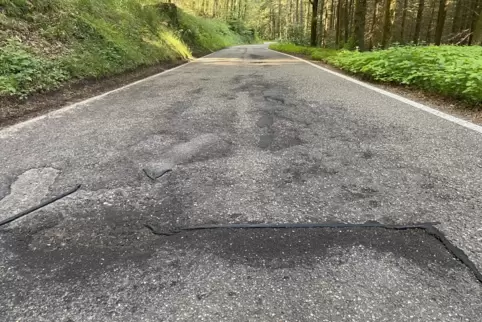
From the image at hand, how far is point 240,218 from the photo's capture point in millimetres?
1903

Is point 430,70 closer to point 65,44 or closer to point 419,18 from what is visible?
point 65,44

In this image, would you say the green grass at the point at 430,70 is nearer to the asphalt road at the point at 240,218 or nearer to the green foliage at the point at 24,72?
the asphalt road at the point at 240,218

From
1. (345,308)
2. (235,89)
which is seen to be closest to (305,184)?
(345,308)

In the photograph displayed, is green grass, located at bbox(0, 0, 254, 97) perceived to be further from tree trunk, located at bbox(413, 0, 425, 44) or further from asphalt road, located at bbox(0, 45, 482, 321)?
tree trunk, located at bbox(413, 0, 425, 44)

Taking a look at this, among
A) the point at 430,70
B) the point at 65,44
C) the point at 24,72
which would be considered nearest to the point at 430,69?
the point at 430,70

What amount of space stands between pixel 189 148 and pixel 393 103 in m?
3.25

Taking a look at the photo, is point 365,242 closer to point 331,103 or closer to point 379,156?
point 379,156

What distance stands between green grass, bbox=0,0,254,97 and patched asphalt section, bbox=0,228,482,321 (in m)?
4.05

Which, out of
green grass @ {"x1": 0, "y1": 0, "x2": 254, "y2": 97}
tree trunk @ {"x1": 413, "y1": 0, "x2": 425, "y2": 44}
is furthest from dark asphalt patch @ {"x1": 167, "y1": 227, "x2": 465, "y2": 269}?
tree trunk @ {"x1": 413, "y1": 0, "x2": 425, "y2": 44}

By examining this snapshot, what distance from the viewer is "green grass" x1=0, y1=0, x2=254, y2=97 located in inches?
200

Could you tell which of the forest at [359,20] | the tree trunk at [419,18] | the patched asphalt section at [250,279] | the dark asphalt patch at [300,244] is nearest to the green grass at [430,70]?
the dark asphalt patch at [300,244]

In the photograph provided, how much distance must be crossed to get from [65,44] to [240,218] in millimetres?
6528

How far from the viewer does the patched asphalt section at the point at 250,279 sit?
1.27 meters

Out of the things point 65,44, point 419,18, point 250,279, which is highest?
point 419,18
